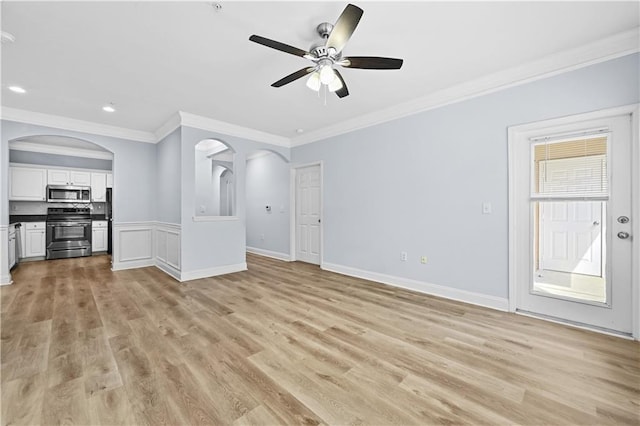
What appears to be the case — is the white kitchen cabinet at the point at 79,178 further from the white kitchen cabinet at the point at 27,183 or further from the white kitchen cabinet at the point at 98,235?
the white kitchen cabinet at the point at 98,235

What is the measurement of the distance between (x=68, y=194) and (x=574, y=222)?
31.2 ft

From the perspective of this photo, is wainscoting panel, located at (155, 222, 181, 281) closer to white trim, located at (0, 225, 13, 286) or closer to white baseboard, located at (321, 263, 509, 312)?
white trim, located at (0, 225, 13, 286)

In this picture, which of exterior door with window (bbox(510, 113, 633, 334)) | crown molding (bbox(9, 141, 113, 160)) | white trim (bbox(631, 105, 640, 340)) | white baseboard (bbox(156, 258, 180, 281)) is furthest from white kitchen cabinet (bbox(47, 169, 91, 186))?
white trim (bbox(631, 105, 640, 340))

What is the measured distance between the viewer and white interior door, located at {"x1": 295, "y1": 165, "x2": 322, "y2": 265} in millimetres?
5723

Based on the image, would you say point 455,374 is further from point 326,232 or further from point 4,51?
point 4,51

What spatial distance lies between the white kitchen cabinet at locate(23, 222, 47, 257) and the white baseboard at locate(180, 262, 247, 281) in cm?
445

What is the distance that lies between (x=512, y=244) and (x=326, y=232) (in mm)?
3021

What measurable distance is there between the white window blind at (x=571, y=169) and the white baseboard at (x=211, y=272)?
4.66 meters

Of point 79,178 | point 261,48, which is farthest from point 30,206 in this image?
point 261,48

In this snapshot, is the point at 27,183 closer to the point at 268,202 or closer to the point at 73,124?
the point at 73,124

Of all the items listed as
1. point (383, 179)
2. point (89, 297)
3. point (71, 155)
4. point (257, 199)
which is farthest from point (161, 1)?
point (71, 155)

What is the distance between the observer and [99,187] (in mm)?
6926

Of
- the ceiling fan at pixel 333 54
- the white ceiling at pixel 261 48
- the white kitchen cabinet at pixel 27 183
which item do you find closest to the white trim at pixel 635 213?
the white ceiling at pixel 261 48

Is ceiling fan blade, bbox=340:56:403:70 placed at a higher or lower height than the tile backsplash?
higher
